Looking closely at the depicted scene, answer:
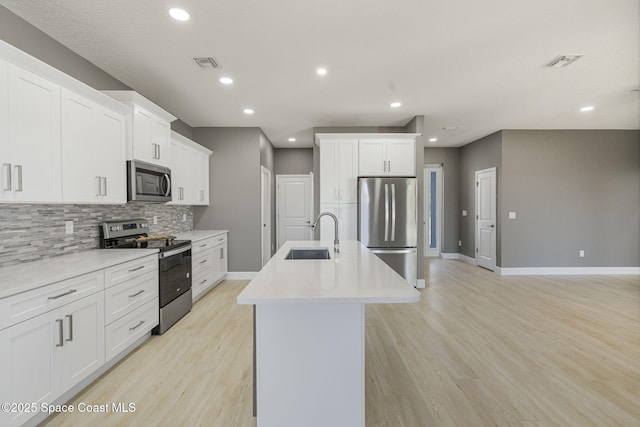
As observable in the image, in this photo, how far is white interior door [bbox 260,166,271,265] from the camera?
5332mm

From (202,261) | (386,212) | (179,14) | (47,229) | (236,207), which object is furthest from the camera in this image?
(236,207)

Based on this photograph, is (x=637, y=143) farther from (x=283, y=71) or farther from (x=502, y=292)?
(x=283, y=71)

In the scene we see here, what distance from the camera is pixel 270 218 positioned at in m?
6.30

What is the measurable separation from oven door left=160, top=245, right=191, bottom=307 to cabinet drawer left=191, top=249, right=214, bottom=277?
10.7 inches

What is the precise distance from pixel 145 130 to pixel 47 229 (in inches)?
51.3

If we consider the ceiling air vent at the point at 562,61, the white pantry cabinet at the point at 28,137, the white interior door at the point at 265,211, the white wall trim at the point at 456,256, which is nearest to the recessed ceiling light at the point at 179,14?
the white pantry cabinet at the point at 28,137

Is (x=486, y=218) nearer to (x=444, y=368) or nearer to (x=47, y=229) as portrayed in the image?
(x=444, y=368)

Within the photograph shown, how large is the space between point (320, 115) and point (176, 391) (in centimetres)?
390

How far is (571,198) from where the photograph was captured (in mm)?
5551

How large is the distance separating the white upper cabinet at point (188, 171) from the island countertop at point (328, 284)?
8.57 ft

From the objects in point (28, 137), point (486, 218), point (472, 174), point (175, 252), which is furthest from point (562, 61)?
point (28, 137)

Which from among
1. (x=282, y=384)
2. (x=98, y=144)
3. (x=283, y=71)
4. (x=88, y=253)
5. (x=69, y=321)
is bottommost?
(x=282, y=384)

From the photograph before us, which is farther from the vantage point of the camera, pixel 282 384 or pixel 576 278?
pixel 576 278

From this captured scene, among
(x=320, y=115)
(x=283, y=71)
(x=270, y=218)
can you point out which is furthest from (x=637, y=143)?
(x=270, y=218)
